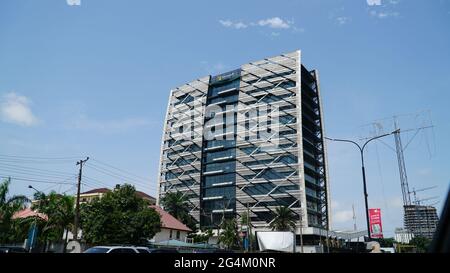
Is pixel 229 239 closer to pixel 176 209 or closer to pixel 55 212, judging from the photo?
pixel 176 209

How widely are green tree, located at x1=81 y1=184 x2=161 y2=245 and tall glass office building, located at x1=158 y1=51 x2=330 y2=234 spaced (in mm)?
54248

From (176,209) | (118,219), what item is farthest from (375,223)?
(176,209)

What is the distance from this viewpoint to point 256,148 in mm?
98000

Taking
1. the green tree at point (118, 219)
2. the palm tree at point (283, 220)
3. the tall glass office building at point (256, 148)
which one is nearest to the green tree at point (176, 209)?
the tall glass office building at point (256, 148)

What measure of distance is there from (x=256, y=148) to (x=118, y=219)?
208 feet

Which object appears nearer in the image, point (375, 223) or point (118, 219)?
point (375, 223)

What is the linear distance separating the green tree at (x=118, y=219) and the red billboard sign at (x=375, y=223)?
26.1m

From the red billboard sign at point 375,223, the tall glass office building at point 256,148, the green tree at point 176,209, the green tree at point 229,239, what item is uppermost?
the tall glass office building at point 256,148

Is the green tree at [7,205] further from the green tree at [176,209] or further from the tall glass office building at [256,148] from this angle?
the tall glass office building at [256,148]

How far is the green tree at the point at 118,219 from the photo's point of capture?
3812 centimetres

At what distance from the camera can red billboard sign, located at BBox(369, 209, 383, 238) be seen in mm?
23016
